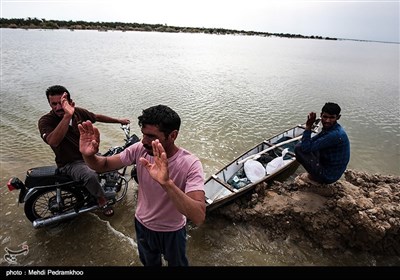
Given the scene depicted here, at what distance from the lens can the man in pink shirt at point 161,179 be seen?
204cm

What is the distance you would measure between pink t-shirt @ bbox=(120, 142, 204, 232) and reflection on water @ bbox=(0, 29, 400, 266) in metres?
2.10

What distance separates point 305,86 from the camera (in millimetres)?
20328

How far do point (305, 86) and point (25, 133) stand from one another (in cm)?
1926

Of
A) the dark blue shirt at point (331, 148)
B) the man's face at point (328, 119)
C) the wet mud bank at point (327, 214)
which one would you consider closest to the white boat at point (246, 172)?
the wet mud bank at point (327, 214)

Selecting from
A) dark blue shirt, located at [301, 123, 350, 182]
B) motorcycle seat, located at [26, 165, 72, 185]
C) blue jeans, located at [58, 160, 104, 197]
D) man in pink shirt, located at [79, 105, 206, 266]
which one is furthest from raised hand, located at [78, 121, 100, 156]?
dark blue shirt, located at [301, 123, 350, 182]

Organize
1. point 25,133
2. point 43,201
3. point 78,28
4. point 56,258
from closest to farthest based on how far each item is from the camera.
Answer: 1. point 56,258
2. point 43,201
3. point 25,133
4. point 78,28

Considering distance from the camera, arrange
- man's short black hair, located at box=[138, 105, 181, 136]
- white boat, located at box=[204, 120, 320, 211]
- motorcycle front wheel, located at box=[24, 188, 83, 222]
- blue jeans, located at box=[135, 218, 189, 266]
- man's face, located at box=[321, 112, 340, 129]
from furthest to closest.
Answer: white boat, located at box=[204, 120, 320, 211], man's face, located at box=[321, 112, 340, 129], motorcycle front wheel, located at box=[24, 188, 83, 222], blue jeans, located at box=[135, 218, 189, 266], man's short black hair, located at box=[138, 105, 181, 136]

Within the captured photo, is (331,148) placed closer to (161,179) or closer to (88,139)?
(161,179)

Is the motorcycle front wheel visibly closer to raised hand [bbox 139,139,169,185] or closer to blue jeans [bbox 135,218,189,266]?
blue jeans [bbox 135,218,189,266]

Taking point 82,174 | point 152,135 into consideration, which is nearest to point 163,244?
point 152,135

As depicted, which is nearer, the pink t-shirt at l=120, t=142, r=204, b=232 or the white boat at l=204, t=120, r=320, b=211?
the pink t-shirt at l=120, t=142, r=204, b=232

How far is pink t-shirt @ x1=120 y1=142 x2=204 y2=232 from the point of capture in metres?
2.38

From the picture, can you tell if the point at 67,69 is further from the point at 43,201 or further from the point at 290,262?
the point at 290,262
